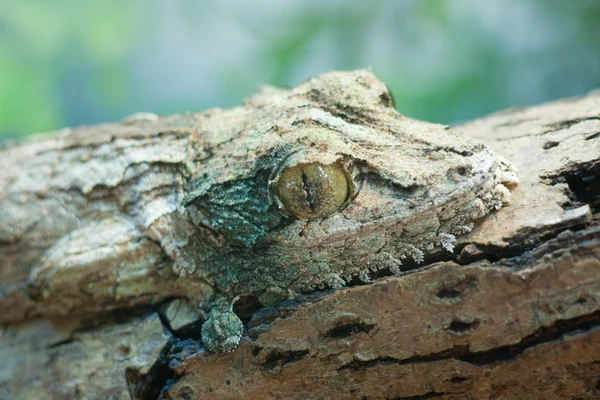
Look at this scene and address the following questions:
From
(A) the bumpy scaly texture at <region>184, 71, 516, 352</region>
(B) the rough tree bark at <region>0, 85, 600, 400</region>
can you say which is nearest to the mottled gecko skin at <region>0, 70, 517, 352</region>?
(A) the bumpy scaly texture at <region>184, 71, 516, 352</region>

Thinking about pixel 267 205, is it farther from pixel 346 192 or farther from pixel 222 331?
pixel 222 331

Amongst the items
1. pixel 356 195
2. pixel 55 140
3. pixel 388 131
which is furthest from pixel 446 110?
pixel 55 140

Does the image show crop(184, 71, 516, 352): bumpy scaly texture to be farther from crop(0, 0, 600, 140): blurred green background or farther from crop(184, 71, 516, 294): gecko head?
crop(0, 0, 600, 140): blurred green background

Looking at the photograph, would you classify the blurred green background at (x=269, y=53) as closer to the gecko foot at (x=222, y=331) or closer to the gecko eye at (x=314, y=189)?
the gecko eye at (x=314, y=189)

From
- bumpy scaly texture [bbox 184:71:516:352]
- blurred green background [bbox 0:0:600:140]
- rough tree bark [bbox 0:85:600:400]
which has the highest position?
blurred green background [bbox 0:0:600:140]

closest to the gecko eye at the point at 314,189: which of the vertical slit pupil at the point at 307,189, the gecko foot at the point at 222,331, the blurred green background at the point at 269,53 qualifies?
the vertical slit pupil at the point at 307,189

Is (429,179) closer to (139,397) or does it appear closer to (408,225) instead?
(408,225)
